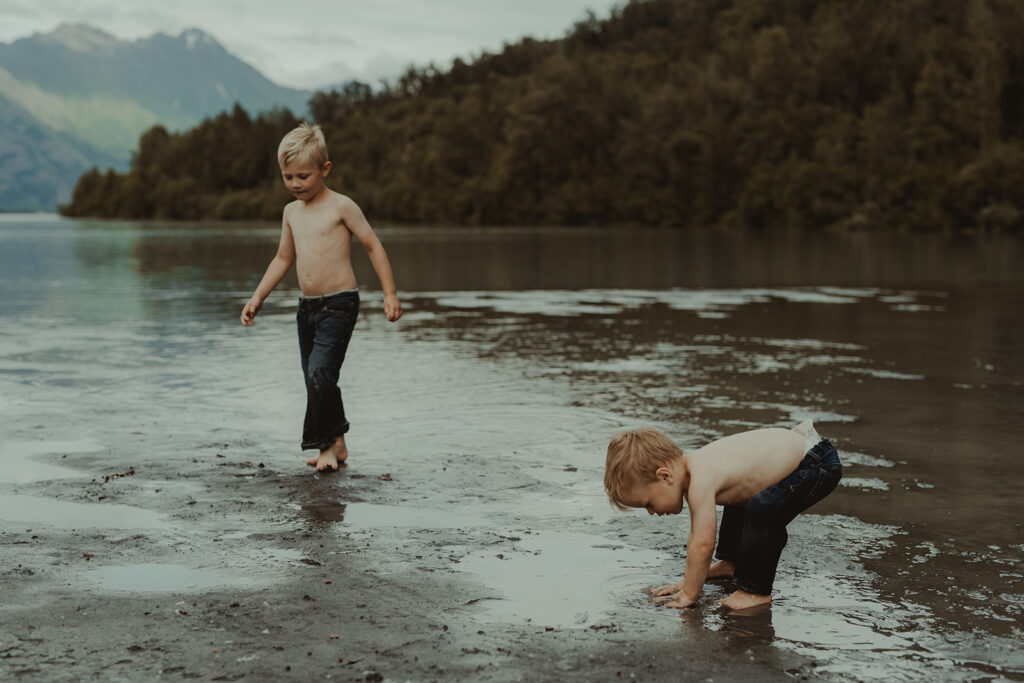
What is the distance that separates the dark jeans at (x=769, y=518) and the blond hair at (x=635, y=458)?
0.37 metres

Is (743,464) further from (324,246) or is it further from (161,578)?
(324,246)

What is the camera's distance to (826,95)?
85375 millimetres

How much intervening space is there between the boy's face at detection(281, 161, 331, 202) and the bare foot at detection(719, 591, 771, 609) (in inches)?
124

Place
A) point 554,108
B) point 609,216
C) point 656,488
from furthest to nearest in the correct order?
point 554,108 → point 609,216 → point 656,488

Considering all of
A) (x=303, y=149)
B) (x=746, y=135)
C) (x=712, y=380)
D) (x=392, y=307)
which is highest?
(x=746, y=135)

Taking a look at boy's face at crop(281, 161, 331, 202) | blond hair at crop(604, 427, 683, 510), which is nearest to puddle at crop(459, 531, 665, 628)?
blond hair at crop(604, 427, 683, 510)

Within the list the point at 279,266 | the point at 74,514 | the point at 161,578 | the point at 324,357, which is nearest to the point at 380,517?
the point at 161,578

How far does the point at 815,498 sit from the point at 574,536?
99cm

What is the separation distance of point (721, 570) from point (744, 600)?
0.42 meters

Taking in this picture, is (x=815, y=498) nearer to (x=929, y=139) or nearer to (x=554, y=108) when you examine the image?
(x=929, y=139)

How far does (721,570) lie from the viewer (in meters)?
4.26

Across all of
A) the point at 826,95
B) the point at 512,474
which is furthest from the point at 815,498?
the point at 826,95

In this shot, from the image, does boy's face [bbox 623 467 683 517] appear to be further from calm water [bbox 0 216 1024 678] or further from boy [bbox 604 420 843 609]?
calm water [bbox 0 216 1024 678]

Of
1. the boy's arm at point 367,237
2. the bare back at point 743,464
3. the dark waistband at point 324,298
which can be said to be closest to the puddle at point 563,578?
the bare back at point 743,464
